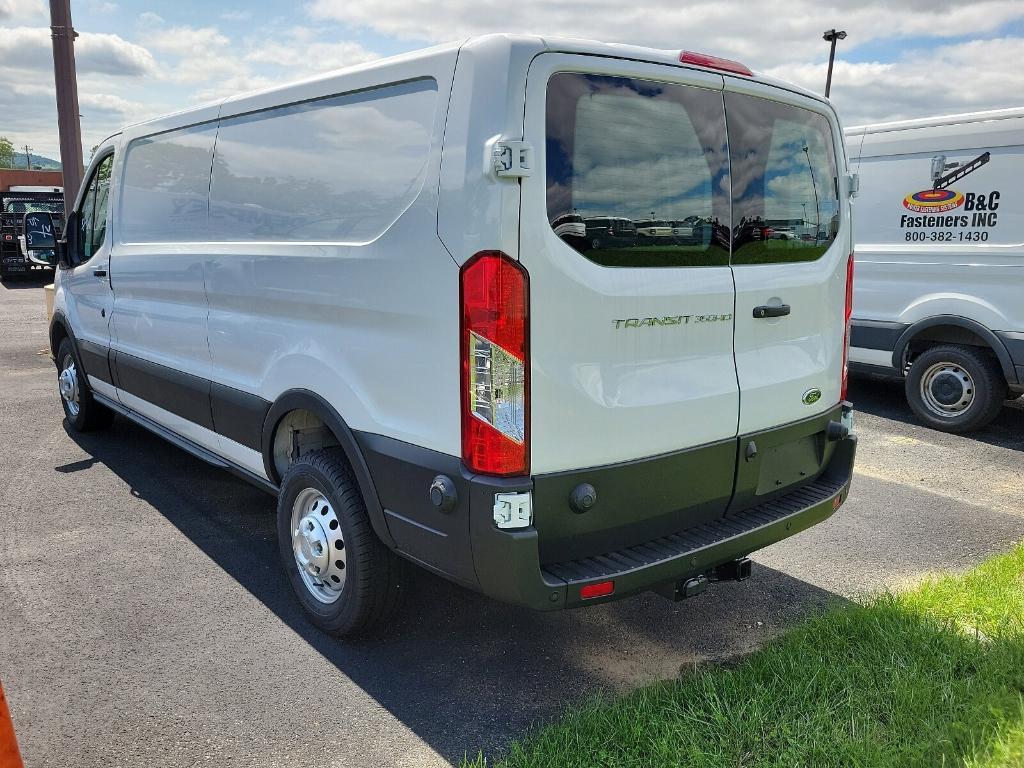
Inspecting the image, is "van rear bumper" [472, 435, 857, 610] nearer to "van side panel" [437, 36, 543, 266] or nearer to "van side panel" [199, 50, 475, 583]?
"van side panel" [199, 50, 475, 583]

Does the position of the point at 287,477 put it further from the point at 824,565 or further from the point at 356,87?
the point at 824,565

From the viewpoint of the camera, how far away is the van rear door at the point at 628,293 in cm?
266

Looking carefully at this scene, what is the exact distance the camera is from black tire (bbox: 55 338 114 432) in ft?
21.0

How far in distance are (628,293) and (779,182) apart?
1069 mm

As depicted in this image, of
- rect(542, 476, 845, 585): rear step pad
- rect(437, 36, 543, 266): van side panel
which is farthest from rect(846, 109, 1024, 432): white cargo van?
rect(437, 36, 543, 266): van side panel

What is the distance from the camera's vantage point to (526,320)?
262 cm

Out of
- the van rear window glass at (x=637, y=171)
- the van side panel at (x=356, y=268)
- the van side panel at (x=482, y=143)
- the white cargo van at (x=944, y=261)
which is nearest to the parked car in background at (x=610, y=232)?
the van rear window glass at (x=637, y=171)

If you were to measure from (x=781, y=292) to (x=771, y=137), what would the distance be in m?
Result: 0.62

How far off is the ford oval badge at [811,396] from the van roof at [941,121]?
4084mm

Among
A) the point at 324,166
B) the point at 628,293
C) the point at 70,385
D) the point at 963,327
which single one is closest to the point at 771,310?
the point at 628,293

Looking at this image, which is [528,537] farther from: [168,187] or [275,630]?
[168,187]

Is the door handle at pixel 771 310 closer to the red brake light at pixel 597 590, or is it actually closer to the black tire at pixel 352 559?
the red brake light at pixel 597 590

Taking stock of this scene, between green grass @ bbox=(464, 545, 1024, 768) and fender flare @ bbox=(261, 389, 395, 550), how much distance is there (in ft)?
3.05

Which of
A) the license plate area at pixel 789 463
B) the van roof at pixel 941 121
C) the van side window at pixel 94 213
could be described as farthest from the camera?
the van roof at pixel 941 121
